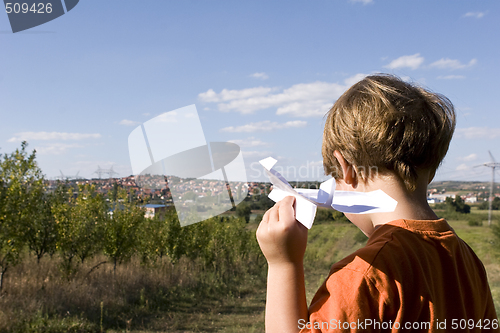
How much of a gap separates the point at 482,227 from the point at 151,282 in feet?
158

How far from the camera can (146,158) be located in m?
1.35

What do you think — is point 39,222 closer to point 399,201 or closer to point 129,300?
point 129,300

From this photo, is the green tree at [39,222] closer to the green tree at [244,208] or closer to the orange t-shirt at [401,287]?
the green tree at [244,208]

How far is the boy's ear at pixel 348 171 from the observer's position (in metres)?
1.01

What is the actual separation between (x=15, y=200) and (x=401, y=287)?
835 centimetres

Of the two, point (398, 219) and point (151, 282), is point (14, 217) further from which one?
point (398, 219)

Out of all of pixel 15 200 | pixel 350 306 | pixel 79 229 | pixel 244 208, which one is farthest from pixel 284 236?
pixel 79 229

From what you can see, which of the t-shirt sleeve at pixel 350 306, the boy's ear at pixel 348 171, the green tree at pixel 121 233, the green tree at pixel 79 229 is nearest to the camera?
the t-shirt sleeve at pixel 350 306

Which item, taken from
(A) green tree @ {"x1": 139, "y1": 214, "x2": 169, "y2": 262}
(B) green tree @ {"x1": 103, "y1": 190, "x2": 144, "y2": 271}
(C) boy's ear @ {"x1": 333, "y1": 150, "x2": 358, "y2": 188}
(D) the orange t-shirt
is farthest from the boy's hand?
(A) green tree @ {"x1": 139, "y1": 214, "x2": 169, "y2": 262}

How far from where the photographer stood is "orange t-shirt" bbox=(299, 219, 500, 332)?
30.0 inches

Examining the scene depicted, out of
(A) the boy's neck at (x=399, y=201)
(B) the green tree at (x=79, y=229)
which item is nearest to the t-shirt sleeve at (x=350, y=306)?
(A) the boy's neck at (x=399, y=201)

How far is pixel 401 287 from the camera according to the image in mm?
788

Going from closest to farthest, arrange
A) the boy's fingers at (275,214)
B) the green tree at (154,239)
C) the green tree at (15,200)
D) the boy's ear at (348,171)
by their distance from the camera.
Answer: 1. the boy's fingers at (275,214)
2. the boy's ear at (348,171)
3. the green tree at (15,200)
4. the green tree at (154,239)

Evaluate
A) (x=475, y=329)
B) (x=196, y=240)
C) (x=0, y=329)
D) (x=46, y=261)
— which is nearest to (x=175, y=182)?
(x=475, y=329)
